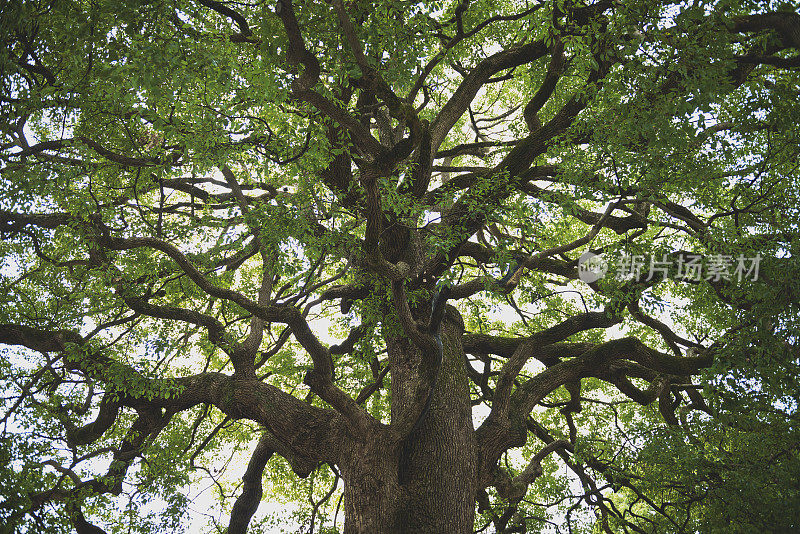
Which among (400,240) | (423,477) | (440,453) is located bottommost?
(423,477)

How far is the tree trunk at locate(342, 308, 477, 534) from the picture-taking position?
6203 millimetres

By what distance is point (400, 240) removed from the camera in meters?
7.81

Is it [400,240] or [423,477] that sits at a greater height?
[400,240]

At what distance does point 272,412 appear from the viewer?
7238 millimetres

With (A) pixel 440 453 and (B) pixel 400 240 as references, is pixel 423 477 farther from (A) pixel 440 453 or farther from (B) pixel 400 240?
(B) pixel 400 240

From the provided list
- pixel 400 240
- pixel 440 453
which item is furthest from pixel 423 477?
pixel 400 240

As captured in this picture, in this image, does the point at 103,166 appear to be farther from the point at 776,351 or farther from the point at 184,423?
the point at 776,351

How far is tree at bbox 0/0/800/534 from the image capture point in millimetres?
5566

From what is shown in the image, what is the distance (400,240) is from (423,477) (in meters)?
3.15

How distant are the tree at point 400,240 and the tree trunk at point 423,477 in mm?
28

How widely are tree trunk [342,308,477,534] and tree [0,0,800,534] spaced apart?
0.09ft

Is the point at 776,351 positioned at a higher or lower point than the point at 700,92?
lower

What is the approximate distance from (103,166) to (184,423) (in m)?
5.69

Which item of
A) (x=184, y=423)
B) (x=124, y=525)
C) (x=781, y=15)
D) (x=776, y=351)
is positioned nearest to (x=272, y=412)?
(x=124, y=525)
